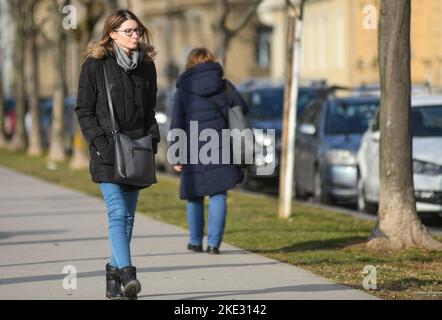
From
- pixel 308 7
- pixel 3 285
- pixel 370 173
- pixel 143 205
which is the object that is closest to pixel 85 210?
pixel 143 205

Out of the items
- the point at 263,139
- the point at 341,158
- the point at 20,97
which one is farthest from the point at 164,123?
the point at 20,97

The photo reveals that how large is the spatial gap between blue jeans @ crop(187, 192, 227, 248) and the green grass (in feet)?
1.54

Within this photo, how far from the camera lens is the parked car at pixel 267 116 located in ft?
77.9

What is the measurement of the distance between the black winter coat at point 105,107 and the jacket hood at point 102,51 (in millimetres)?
21

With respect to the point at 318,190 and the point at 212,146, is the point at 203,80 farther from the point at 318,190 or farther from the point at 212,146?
the point at 318,190

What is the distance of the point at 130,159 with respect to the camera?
31.3 feet

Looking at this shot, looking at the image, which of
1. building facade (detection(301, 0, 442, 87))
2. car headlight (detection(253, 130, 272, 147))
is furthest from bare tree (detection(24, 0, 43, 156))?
car headlight (detection(253, 130, 272, 147))

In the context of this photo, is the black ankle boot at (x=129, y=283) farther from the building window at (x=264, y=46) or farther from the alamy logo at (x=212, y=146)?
the building window at (x=264, y=46)

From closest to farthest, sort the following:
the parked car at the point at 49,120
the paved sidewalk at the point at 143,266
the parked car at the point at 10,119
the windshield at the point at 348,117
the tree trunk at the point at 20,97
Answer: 1. the paved sidewalk at the point at 143,266
2. the windshield at the point at 348,117
3. the parked car at the point at 49,120
4. the tree trunk at the point at 20,97
5. the parked car at the point at 10,119

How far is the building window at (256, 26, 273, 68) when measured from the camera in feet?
213

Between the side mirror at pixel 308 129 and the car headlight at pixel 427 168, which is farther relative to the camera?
the side mirror at pixel 308 129

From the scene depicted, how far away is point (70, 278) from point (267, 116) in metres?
14.4

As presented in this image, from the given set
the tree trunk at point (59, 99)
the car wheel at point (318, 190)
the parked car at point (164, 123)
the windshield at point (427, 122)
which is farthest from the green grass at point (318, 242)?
the tree trunk at point (59, 99)

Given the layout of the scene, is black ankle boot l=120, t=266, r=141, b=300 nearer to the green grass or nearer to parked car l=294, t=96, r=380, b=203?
the green grass
